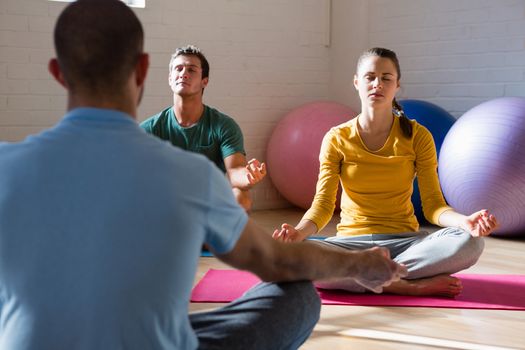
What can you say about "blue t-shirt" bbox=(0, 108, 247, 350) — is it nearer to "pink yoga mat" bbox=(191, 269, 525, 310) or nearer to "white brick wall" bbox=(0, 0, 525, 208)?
"pink yoga mat" bbox=(191, 269, 525, 310)

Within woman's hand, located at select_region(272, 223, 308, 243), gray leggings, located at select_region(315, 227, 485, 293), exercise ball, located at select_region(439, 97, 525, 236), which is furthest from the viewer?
exercise ball, located at select_region(439, 97, 525, 236)

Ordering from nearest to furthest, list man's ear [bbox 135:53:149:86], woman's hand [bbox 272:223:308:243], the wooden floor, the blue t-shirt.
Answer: the blue t-shirt
man's ear [bbox 135:53:149:86]
the wooden floor
woman's hand [bbox 272:223:308:243]

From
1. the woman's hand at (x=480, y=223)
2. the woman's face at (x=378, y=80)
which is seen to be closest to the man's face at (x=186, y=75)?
the woman's face at (x=378, y=80)

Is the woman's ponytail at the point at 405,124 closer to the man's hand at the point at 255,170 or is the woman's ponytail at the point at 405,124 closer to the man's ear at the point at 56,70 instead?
the man's hand at the point at 255,170

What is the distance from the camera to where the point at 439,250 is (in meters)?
2.85

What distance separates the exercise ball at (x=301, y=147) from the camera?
15.5 ft

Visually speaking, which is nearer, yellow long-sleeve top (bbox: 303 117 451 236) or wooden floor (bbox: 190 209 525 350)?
wooden floor (bbox: 190 209 525 350)

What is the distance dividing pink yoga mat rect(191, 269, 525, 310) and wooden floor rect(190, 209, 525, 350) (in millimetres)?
61

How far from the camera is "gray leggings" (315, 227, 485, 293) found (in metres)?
2.85

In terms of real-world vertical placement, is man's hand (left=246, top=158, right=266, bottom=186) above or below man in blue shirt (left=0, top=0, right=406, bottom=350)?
below

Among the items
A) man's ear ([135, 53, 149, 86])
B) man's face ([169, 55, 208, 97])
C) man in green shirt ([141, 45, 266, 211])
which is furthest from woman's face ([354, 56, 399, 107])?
man's ear ([135, 53, 149, 86])

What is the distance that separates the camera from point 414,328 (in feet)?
7.98

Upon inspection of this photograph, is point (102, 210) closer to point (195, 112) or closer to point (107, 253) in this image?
point (107, 253)

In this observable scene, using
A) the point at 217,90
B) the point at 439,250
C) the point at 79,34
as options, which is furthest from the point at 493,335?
the point at 217,90
